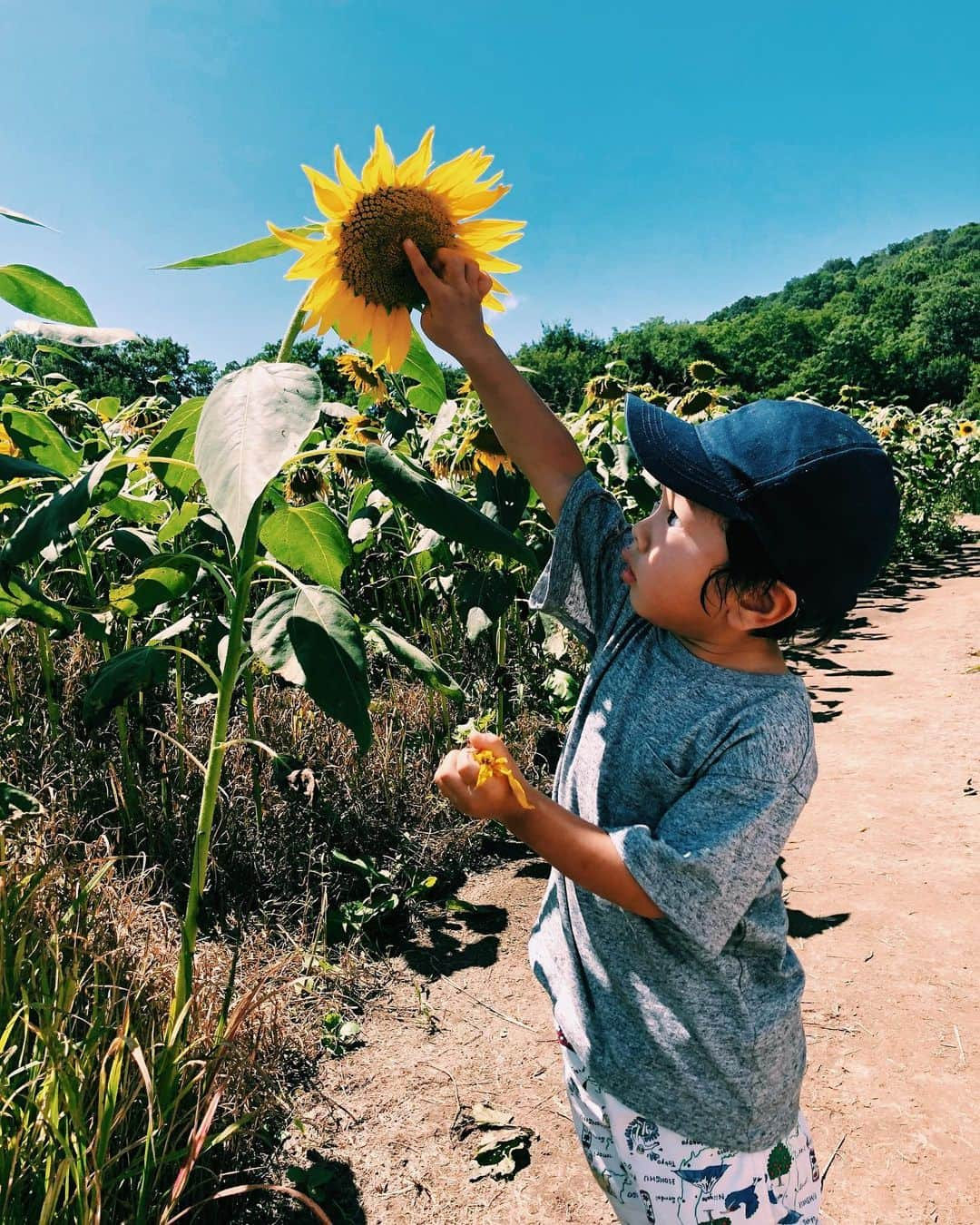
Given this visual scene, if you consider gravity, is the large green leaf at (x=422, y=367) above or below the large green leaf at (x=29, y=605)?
above

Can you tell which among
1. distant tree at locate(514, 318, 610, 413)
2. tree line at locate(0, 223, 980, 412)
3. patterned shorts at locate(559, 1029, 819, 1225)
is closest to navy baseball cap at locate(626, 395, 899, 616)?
patterned shorts at locate(559, 1029, 819, 1225)

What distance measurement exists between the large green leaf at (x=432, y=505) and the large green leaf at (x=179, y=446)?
0.80 feet

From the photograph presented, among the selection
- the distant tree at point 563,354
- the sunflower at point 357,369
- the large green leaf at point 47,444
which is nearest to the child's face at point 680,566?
the large green leaf at point 47,444

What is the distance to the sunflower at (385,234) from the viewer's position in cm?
94

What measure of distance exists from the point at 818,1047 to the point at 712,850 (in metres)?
1.33

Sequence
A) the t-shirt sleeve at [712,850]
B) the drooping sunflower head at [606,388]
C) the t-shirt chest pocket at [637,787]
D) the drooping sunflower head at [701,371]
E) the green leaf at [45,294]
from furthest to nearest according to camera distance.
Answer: the drooping sunflower head at [701,371] < the drooping sunflower head at [606,388] < the green leaf at [45,294] < the t-shirt chest pocket at [637,787] < the t-shirt sleeve at [712,850]

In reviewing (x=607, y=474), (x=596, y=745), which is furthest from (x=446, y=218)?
(x=607, y=474)

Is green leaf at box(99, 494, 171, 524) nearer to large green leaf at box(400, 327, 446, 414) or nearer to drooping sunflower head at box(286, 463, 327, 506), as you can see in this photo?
large green leaf at box(400, 327, 446, 414)

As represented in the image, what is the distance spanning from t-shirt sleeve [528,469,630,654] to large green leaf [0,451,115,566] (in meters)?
0.59

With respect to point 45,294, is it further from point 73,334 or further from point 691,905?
point 691,905

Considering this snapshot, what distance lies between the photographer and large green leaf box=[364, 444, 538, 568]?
102 cm

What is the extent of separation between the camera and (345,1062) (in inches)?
73.3

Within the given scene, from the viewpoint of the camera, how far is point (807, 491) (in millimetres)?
945

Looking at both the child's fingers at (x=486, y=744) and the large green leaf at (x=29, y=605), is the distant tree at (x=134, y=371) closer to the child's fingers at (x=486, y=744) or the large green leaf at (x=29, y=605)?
the large green leaf at (x=29, y=605)
